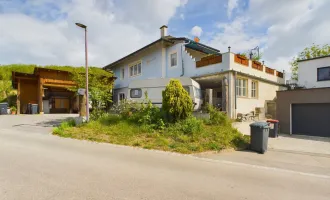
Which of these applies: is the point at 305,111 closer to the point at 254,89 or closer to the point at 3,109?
the point at 254,89

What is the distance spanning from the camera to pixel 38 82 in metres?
20.4

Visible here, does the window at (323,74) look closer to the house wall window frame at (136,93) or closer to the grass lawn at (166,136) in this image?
the grass lawn at (166,136)

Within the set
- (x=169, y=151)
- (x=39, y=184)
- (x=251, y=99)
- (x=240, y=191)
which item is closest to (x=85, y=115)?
(x=169, y=151)

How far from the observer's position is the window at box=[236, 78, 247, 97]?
14068mm

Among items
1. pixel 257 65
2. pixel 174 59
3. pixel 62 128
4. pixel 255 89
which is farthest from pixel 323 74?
pixel 62 128

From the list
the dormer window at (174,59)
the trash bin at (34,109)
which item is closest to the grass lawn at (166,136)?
the dormer window at (174,59)

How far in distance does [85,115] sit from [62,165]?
7.81 meters

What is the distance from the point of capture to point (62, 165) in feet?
18.8

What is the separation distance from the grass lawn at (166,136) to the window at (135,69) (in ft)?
38.1

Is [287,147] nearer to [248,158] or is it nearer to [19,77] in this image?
[248,158]

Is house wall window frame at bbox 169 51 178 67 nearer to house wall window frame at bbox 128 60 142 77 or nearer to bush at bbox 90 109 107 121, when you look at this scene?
house wall window frame at bbox 128 60 142 77

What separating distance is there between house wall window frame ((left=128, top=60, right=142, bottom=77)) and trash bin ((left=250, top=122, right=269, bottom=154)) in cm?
1545

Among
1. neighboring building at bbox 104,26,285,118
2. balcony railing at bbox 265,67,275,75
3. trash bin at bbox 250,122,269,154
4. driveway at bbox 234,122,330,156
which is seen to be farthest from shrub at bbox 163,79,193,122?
balcony railing at bbox 265,67,275,75

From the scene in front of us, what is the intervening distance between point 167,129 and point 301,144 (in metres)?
6.68
